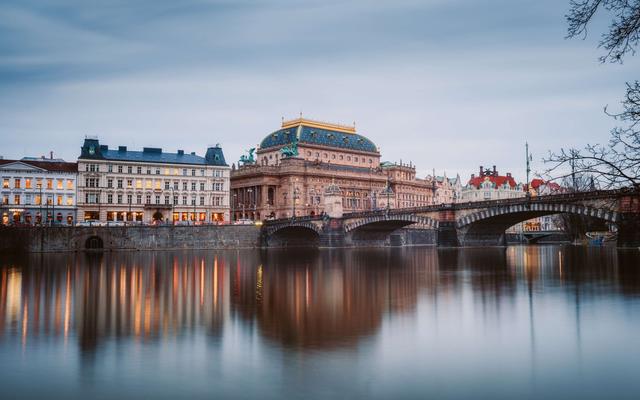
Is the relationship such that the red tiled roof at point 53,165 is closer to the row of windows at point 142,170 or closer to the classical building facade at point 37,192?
the classical building facade at point 37,192

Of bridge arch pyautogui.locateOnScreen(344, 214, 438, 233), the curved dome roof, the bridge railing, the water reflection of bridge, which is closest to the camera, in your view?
the water reflection of bridge

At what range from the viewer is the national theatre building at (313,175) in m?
148

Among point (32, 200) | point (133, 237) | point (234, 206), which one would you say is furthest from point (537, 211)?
point (234, 206)

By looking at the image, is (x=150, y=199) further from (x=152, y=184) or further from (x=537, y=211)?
(x=537, y=211)

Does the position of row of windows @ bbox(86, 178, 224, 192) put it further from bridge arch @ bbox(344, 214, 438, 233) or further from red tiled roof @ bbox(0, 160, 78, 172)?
bridge arch @ bbox(344, 214, 438, 233)

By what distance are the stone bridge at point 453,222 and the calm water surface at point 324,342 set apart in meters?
29.9

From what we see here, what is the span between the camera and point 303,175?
5906 inches

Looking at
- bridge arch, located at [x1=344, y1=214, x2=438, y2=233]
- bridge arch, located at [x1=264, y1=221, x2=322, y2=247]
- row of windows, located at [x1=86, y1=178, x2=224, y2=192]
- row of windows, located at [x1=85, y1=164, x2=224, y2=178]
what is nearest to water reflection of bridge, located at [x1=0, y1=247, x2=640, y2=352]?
bridge arch, located at [x1=344, y1=214, x2=438, y2=233]

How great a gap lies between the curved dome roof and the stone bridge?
134ft

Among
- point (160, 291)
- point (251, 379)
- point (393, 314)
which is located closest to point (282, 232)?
point (160, 291)

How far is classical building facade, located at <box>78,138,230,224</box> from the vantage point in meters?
115

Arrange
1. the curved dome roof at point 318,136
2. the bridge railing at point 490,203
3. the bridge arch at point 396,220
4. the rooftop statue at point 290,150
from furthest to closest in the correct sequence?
the curved dome roof at point 318,136
the rooftop statue at point 290,150
the bridge arch at point 396,220
the bridge railing at point 490,203

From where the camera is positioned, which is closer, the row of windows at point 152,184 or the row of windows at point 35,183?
the row of windows at point 35,183

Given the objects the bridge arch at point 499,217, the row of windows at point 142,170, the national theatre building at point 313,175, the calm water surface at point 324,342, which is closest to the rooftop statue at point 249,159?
the national theatre building at point 313,175
